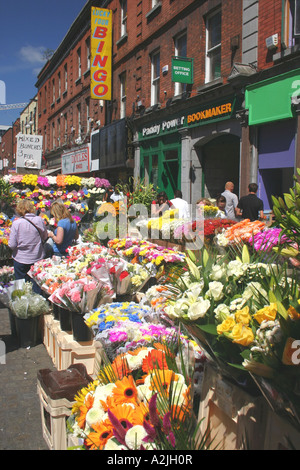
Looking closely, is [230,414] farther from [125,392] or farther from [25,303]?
[25,303]

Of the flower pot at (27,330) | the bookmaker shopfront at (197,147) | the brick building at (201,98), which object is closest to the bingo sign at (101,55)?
the brick building at (201,98)

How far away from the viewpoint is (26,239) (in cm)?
619

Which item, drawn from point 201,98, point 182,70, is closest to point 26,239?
point 201,98

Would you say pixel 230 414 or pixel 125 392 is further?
pixel 125 392

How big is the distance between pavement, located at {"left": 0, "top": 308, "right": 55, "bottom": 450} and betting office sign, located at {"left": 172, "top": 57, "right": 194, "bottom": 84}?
940 centimetres

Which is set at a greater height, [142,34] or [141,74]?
[142,34]

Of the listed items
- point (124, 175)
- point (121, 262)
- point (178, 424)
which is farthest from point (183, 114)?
point (178, 424)

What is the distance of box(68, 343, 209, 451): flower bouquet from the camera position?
196 centimetres

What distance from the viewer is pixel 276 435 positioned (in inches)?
70.9

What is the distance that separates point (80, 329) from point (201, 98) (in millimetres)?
9648

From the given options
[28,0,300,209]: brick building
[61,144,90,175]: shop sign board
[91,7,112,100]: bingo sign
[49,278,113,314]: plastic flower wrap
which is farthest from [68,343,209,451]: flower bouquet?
[61,144,90,175]: shop sign board
